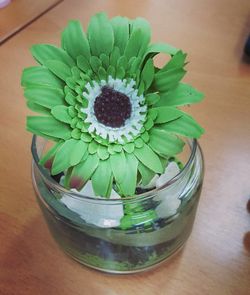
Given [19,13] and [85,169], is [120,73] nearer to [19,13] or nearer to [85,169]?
[85,169]

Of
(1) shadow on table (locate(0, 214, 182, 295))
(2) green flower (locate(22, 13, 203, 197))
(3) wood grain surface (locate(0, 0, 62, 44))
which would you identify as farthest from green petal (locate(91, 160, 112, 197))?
(3) wood grain surface (locate(0, 0, 62, 44))

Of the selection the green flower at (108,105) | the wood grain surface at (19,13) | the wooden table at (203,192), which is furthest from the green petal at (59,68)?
the wood grain surface at (19,13)

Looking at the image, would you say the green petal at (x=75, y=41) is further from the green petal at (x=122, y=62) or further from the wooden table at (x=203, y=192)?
the wooden table at (x=203, y=192)

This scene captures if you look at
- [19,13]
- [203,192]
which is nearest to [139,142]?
[203,192]

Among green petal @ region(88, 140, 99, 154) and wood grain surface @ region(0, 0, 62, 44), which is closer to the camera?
green petal @ region(88, 140, 99, 154)

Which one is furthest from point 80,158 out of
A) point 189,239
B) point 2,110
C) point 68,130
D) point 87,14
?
point 87,14

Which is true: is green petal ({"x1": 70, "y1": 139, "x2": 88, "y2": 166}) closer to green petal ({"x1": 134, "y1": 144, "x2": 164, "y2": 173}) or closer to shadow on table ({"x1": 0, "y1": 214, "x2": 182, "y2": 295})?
green petal ({"x1": 134, "y1": 144, "x2": 164, "y2": 173})

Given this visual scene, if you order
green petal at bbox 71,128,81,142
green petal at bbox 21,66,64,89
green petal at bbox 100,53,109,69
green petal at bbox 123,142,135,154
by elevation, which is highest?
green petal at bbox 100,53,109,69

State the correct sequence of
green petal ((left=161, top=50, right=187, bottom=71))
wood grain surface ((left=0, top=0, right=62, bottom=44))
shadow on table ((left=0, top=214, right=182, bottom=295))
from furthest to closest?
wood grain surface ((left=0, top=0, right=62, bottom=44))
shadow on table ((left=0, top=214, right=182, bottom=295))
green petal ((left=161, top=50, right=187, bottom=71))
